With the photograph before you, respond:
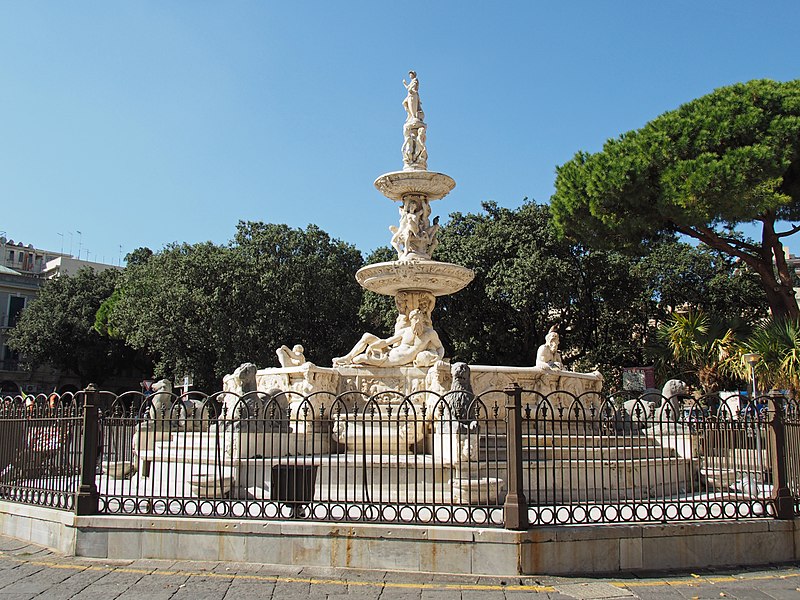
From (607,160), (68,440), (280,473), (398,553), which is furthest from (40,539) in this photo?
(607,160)

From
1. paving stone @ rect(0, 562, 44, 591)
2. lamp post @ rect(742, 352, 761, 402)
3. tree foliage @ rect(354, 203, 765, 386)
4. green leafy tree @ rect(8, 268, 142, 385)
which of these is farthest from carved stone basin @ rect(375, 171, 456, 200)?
green leafy tree @ rect(8, 268, 142, 385)

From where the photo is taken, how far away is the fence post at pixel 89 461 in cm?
854

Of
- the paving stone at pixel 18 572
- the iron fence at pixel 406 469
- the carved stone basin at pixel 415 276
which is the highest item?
the carved stone basin at pixel 415 276

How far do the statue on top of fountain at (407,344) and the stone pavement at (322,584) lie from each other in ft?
22.7

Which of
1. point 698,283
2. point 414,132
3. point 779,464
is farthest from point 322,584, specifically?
point 698,283

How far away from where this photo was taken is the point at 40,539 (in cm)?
905

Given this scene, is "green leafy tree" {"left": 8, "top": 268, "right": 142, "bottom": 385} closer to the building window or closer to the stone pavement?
the building window

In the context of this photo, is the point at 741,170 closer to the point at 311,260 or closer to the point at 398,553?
the point at 398,553

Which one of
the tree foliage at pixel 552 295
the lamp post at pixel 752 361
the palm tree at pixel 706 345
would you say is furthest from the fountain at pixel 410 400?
the tree foliage at pixel 552 295

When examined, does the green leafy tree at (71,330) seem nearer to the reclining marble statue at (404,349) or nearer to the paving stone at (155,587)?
the reclining marble statue at (404,349)

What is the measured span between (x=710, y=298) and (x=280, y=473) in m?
27.5

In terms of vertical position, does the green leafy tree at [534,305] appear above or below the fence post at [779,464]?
above

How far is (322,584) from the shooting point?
7254mm

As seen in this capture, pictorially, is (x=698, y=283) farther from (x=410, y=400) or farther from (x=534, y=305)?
(x=410, y=400)
